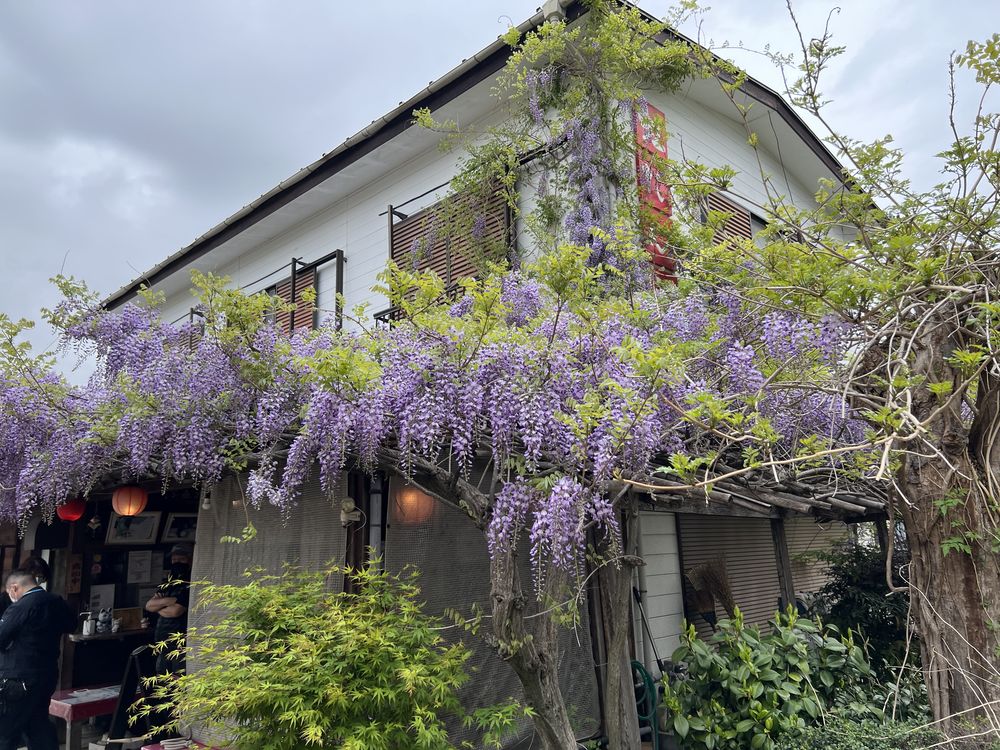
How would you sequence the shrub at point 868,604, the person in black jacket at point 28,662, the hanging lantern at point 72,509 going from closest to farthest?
the person in black jacket at point 28,662
the shrub at point 868,604
the hanging lantern at point 72,509

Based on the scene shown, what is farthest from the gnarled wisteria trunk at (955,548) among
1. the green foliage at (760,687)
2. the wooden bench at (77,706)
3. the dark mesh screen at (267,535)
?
the wooden bench at (77,706)

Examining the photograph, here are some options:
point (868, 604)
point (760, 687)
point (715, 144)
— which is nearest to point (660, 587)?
point (760, 687)

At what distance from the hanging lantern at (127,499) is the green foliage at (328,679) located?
3.12m

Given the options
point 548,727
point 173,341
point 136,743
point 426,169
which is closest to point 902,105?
point 548,727

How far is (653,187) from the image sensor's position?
641 centimetres

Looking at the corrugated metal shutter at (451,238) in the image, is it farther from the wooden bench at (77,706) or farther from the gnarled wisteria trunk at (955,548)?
the wooden bench at (77,706)

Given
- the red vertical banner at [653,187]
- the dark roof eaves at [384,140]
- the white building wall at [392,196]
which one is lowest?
the red vertical banner at [653,187]

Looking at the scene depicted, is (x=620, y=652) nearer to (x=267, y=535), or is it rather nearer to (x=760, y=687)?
(x=760, y=687)

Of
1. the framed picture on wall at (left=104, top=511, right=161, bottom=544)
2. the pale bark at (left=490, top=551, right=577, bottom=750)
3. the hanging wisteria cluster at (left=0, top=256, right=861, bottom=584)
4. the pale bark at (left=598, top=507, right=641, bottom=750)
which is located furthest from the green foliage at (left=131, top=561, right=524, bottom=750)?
the framed picture on wall at (left=104, top=511, right=161, bottom=544)

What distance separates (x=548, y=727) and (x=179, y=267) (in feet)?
32.5

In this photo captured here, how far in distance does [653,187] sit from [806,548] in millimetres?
5270

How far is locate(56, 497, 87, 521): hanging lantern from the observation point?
22.9 ft

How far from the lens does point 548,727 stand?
3.67 meters

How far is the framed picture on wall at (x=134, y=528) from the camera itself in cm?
770
